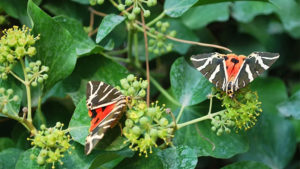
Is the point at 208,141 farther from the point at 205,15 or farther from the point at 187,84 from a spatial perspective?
the point at 205,15

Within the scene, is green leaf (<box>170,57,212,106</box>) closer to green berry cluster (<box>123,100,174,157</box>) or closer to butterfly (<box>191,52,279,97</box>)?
butterfly (<box>191,52,279,97</box>)

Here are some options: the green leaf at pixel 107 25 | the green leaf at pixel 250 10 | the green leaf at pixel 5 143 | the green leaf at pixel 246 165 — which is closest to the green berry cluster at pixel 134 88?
the green leaf at pixel 107 25

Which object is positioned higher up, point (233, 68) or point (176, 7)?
point (176, 7)

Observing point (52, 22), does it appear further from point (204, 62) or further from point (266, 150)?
point (266, 150)

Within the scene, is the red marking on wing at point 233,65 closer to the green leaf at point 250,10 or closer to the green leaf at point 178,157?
the green leaf at point 178,157

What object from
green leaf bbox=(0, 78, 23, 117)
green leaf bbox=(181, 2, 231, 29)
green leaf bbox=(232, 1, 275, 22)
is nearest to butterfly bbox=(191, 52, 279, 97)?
green leaf bbox=(0, 78, 23, 117)

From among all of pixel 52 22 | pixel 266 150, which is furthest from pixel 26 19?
pixel 266 150

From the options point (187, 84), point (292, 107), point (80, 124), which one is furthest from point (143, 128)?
point (292, 107)
